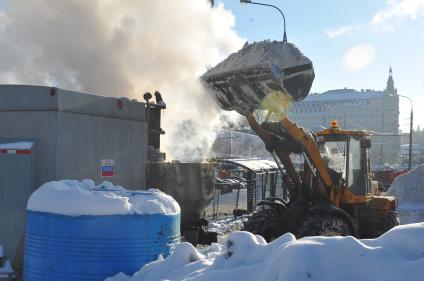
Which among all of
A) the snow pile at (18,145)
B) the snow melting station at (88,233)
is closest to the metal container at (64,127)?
the snow pile at (18,145)

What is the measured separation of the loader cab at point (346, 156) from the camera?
910 cm

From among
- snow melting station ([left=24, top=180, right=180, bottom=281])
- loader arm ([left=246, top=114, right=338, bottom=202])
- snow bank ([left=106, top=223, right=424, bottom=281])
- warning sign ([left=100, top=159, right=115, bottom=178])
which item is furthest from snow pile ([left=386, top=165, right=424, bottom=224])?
snow bank ([left=106, top=223, right=424, bottom=281])

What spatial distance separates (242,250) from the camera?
4137mm

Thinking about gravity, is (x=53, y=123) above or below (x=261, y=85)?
below

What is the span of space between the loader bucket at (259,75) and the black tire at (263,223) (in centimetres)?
186

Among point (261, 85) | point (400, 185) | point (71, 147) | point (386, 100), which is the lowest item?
point (400, 185)

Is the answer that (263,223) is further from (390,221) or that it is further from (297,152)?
(390,221)

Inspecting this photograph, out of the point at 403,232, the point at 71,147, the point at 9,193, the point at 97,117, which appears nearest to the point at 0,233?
the point at 9,193

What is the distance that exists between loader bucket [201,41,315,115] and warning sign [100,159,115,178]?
6.96ft

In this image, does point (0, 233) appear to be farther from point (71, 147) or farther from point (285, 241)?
point (285, 241)

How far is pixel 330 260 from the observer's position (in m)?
3.36

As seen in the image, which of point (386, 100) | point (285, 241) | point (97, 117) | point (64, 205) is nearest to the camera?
point (285, 241)

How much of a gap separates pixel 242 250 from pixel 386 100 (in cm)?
8716

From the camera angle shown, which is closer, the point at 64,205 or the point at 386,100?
the point at 64,205
